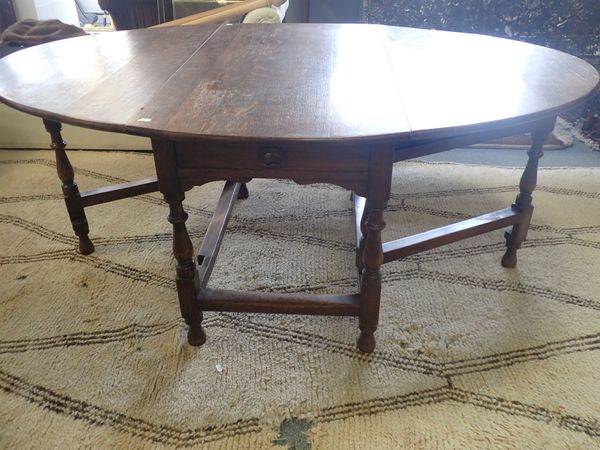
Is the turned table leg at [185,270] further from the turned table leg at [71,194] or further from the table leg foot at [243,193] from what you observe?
the table leg foot at [243,193]

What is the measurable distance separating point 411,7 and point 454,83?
1832 millimetres

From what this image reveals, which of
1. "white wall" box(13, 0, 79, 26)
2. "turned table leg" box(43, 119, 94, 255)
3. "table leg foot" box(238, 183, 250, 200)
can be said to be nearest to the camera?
"turned table leg" box(43, 119, 94, 255)

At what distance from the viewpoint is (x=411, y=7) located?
2.58m

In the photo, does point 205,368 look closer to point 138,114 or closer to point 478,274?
point 138,114

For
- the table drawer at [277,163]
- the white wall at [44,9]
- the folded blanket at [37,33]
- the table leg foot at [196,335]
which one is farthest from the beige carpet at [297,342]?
the white wall at [44,9]

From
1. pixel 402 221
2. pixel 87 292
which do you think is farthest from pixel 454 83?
pixel 87 292

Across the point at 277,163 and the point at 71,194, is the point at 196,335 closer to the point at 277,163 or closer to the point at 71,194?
the point at 277,163

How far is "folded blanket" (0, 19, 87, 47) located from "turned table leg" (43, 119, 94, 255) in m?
1.02

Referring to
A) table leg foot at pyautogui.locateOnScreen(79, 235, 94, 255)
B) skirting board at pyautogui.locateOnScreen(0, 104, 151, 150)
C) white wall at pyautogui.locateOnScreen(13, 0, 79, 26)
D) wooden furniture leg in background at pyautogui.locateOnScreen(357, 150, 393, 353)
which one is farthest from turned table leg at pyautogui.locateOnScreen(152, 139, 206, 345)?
white wall at pyautogui.locateOnScreen(13, 0, 79, 26)

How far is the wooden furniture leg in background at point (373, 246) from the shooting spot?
2.80 feet

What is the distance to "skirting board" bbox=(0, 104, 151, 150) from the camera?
2135 mm

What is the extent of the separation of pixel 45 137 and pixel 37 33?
0.47m

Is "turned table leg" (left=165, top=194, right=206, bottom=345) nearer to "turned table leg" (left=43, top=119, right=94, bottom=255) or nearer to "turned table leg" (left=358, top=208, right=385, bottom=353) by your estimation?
"turned table leg" (left=358, top=208, right=385, bottom=353)

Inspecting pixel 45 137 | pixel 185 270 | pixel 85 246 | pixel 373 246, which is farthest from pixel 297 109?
pixel 45 137
